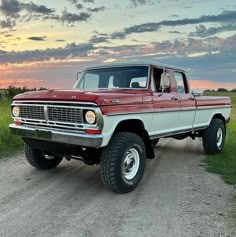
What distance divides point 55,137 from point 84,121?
63cm

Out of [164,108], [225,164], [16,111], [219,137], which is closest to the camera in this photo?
[16,111]

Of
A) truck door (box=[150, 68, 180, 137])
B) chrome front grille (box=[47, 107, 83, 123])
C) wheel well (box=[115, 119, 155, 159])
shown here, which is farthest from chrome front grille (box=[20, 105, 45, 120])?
truck door (box=[150, 68, 180, 137])

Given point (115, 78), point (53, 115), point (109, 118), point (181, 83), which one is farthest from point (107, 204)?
point (181, 83)

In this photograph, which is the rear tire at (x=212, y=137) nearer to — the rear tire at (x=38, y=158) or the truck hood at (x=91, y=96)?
the truck hood at (x=91, y=96)

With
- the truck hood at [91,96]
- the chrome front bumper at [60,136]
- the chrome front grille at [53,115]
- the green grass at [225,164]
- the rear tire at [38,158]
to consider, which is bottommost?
the green grass at [225,164]

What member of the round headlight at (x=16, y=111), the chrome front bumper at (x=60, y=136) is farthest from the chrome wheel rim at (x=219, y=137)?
the round headlight at (x=16, y=111)

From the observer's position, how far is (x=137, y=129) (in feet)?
20.7

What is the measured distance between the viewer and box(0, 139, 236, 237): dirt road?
14.3 feet

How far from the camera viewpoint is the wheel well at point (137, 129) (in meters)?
5.95

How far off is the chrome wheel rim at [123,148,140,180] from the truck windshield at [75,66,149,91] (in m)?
1.33

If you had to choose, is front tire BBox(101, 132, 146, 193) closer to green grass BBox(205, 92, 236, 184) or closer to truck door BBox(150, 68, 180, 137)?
truck door BBox(150, 68, 180, 137)

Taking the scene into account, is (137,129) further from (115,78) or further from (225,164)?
(225,164)

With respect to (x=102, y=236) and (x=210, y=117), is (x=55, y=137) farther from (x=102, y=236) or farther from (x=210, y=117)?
(x=210, y=117)

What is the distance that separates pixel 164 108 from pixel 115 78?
116cm
